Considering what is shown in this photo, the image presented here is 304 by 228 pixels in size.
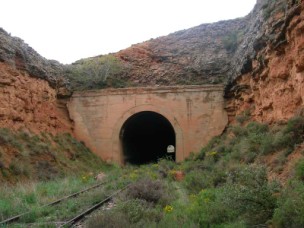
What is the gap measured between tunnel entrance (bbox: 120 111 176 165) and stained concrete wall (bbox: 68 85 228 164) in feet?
2.53

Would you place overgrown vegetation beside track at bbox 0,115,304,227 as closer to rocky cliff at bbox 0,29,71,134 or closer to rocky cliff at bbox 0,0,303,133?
rocky cliff at bbox 0,0,303,133

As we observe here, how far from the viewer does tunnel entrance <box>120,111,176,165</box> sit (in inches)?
911

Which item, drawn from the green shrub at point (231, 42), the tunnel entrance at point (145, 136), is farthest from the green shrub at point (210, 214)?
the green shrub at point (231, 42)

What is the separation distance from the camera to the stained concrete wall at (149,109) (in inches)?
814

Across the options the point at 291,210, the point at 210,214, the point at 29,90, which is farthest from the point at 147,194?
the point at 29,90

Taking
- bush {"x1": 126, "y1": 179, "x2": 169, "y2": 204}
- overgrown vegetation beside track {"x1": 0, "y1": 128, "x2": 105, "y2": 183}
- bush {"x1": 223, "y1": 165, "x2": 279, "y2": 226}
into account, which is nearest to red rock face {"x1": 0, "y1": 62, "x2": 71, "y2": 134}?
overgrown vegetation beside track {"x1": 0, "y1": 128, "x2": 105, "y2": 183}

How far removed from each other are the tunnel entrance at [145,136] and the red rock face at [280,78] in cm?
723

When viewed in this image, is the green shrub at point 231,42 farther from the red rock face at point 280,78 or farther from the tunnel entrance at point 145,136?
the red rock face at point 280,78

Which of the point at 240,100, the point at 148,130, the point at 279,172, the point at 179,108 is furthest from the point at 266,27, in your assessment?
the point at 148,130

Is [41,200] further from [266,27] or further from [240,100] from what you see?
[240,100]

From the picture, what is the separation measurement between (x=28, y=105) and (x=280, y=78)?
1105 centimetres

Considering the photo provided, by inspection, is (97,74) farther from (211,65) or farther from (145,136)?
(145,136)

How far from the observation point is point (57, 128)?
20.2m

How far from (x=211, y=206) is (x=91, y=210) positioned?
2.73 metres
